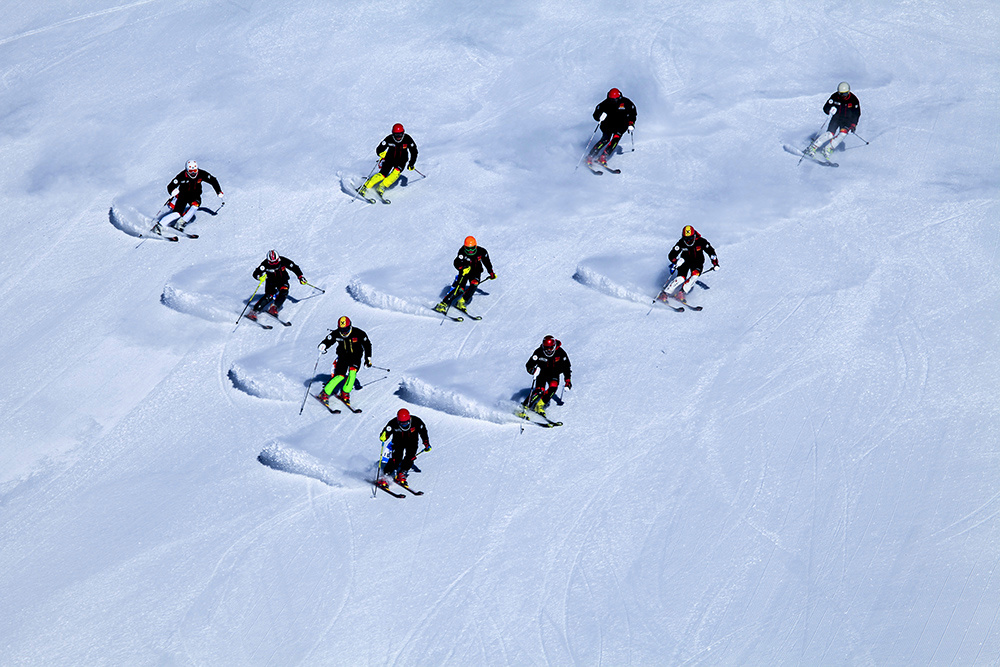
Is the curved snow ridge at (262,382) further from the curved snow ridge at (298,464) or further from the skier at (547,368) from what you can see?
the skier at (547,368)

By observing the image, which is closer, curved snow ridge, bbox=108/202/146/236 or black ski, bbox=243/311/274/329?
black ski, bbox=243/311/274/329

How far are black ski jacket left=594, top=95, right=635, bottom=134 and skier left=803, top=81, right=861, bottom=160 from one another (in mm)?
3802

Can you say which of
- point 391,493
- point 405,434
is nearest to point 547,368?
point 405,434

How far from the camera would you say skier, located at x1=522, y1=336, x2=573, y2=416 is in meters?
15.4

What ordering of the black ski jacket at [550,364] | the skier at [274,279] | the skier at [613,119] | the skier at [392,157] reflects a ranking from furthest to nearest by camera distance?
1. the skier at [613,119]
2. the skier at [392,157]
3. the skier at [274,279]
4. the black ski jacket at [550,364]

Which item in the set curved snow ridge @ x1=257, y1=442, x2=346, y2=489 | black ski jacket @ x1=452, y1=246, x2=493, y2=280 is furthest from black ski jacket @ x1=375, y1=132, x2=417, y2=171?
curved snow ridge @ x1=257, y1=442, x2=346, y2=489

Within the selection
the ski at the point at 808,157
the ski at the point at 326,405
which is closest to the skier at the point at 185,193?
Answer: the ski at the point at 326,405

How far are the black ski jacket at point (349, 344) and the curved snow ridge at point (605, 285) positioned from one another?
14.5 feet

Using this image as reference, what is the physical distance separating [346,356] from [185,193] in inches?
231

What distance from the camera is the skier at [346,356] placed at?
1599cm

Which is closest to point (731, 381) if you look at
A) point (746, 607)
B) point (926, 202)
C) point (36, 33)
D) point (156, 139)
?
point (746, 607)

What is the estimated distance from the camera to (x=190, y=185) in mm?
19562

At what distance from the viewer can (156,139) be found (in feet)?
72.9

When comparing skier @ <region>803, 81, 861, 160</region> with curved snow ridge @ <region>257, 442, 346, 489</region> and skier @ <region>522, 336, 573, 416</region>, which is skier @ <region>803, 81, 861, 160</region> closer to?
skier @ <region>522, 336, 573, 416</region>
